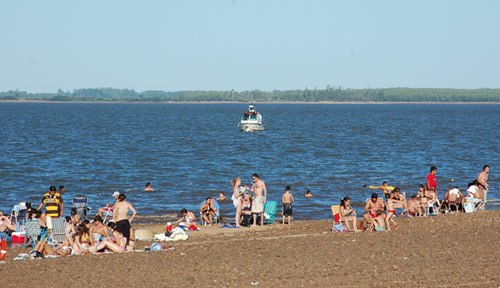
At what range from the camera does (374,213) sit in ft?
54.6

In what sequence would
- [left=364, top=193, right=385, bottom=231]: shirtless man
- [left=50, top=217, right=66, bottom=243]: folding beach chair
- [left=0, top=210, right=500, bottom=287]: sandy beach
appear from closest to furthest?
[left=0, top=210, right=500, bottom=287]: sandy beach → [left=50, top=217, right=66, bottom=243]: folding beach chair → [left=364, top=193, right=385, bottom=231]: shirtless man

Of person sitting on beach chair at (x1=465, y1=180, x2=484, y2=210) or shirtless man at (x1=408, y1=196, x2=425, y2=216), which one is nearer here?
shirtless man at (x1=408, y1=196, x2=425, y2=216)

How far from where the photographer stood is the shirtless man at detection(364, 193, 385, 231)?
1622 centimetres

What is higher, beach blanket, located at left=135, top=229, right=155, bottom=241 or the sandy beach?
the sandy beach

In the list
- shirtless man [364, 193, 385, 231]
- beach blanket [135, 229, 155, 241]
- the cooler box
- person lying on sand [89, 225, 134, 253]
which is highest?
shirtless man [364, 193, 385, 231]

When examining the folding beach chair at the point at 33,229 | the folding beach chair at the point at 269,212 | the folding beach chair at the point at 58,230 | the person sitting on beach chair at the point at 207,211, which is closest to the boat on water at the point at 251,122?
the person sitting on beach chair at the point at 207,211

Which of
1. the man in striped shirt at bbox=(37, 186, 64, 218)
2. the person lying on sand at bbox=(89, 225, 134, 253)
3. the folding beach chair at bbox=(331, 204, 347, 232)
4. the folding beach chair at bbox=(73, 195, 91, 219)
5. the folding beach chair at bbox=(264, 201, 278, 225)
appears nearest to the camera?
the person lying on sand at bbox=(89, 225, 134, 253)

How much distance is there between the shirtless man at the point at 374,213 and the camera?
639 inches

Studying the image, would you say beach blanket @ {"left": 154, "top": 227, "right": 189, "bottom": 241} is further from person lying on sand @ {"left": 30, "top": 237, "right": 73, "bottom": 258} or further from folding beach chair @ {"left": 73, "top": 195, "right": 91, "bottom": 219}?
folding beach chair @ {"left": 73, "top": 195, "right": 91, "bottom": 219}

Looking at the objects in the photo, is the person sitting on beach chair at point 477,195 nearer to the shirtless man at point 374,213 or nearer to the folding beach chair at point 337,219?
the shirtless man at point 374,213

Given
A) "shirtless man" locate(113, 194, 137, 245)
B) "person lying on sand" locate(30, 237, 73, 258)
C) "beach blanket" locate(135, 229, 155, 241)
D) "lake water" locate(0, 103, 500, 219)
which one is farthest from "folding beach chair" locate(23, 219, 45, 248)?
"lake water" locate(0, 103, 500, 219)

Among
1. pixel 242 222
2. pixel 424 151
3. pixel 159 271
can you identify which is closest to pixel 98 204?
pixel 242 222

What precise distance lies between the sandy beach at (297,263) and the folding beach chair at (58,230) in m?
0.74

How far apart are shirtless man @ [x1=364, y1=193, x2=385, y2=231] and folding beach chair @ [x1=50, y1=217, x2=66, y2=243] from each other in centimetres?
784
